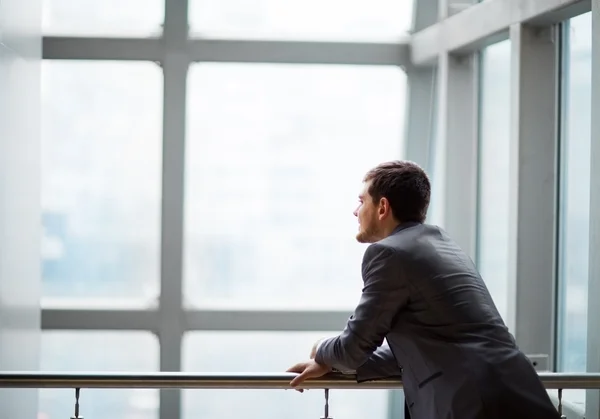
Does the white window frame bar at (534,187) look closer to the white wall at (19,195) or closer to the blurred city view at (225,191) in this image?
the blurred city view at (225,191)

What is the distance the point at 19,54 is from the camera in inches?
205

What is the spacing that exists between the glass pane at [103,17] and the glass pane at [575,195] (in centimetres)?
336

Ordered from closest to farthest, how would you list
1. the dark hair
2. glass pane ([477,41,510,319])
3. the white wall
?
the dark hair
the white wall
glass pane ([477,41,510,319])

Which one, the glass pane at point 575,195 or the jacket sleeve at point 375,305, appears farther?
the glass pane at point 575,195

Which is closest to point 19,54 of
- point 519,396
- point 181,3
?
point 181,3

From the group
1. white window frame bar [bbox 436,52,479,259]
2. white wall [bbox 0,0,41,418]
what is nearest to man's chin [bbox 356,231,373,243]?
white wall [bbox 0,0,41,418]

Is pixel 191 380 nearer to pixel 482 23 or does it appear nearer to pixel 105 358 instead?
pixel 482 23

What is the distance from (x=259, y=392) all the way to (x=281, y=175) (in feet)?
6.06

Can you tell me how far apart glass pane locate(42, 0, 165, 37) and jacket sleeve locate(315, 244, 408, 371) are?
16.9ft

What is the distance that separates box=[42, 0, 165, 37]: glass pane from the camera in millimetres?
7172

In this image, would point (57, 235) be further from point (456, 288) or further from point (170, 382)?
point (456, 288)

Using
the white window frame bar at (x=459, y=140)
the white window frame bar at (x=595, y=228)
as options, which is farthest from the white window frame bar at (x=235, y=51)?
the white window frame bar at (x=595, y=228)

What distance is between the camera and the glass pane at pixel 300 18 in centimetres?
725

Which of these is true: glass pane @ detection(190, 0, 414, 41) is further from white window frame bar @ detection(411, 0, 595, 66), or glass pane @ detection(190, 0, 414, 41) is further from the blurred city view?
white window frame bar @ detection(411, 0, 595, 66)
